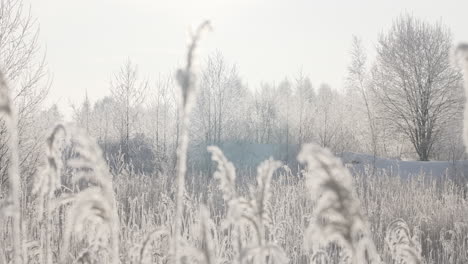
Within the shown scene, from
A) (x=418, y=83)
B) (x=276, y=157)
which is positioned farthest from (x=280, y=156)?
(x=418, y=83)

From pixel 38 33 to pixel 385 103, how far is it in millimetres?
15911

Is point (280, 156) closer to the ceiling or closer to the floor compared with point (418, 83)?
closer to the floor

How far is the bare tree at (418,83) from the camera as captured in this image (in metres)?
20.4

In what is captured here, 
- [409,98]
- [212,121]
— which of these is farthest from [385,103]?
[212,121]

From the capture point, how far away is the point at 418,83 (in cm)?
2059

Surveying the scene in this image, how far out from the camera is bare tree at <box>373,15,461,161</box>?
66.9 ft

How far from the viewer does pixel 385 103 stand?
70.3 feet

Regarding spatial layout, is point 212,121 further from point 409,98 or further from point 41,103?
point 41,103

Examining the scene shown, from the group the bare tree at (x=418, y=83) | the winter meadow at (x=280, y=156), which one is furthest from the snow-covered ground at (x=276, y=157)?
the bare tree at (x=418, y=83)

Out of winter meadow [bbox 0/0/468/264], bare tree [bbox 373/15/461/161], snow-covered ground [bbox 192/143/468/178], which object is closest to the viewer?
winter meadow [bbox 0/0/468/264]

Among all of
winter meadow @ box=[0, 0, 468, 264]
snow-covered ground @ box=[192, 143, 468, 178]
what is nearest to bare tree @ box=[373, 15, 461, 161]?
winter meadow @ box=[0, 0, 468, 264]

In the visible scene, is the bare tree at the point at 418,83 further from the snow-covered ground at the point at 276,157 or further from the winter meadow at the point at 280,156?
the snow-covered ground at the point at 276,157

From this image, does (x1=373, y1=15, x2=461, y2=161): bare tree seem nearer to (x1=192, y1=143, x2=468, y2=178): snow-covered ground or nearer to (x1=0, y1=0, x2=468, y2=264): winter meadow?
(x1=0, y1=0, x2=468, y2=264): winter meadow

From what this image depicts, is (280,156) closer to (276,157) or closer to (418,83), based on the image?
(276,157)
